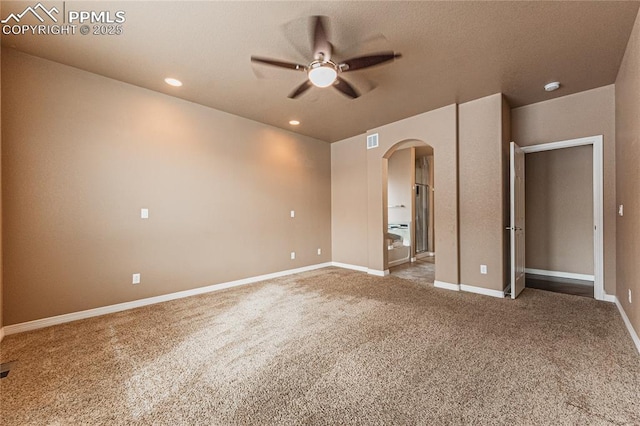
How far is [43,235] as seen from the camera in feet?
8.96

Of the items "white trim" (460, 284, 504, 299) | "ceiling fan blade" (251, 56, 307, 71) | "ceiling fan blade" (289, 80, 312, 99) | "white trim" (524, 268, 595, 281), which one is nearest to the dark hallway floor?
"white trim" (524, 268, 595, 281)

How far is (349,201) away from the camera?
5.62 metres

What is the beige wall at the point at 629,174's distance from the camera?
2211 mm

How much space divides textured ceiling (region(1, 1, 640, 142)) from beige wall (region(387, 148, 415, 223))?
3030 mm

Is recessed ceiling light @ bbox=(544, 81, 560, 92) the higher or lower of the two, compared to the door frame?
higher

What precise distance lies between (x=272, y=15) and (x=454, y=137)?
301 centimetres

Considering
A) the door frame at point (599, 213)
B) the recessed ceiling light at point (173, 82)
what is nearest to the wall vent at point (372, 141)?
the door frame at point (599, 213)

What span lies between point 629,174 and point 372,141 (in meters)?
3.33

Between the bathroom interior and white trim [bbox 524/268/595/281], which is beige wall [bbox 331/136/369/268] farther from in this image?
white trim [bbox 524/268/595/281]

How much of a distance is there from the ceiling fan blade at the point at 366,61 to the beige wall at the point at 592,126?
9.90 feet

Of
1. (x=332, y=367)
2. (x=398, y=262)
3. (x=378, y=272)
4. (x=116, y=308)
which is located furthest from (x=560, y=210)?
(x=116, y=308)

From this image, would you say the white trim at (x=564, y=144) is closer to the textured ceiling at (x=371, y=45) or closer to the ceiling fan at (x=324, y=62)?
the textured ceiling at (x=371, y=45)

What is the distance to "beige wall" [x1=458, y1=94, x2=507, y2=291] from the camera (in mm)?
3543

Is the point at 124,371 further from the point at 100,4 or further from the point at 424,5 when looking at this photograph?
the point at 424,5
